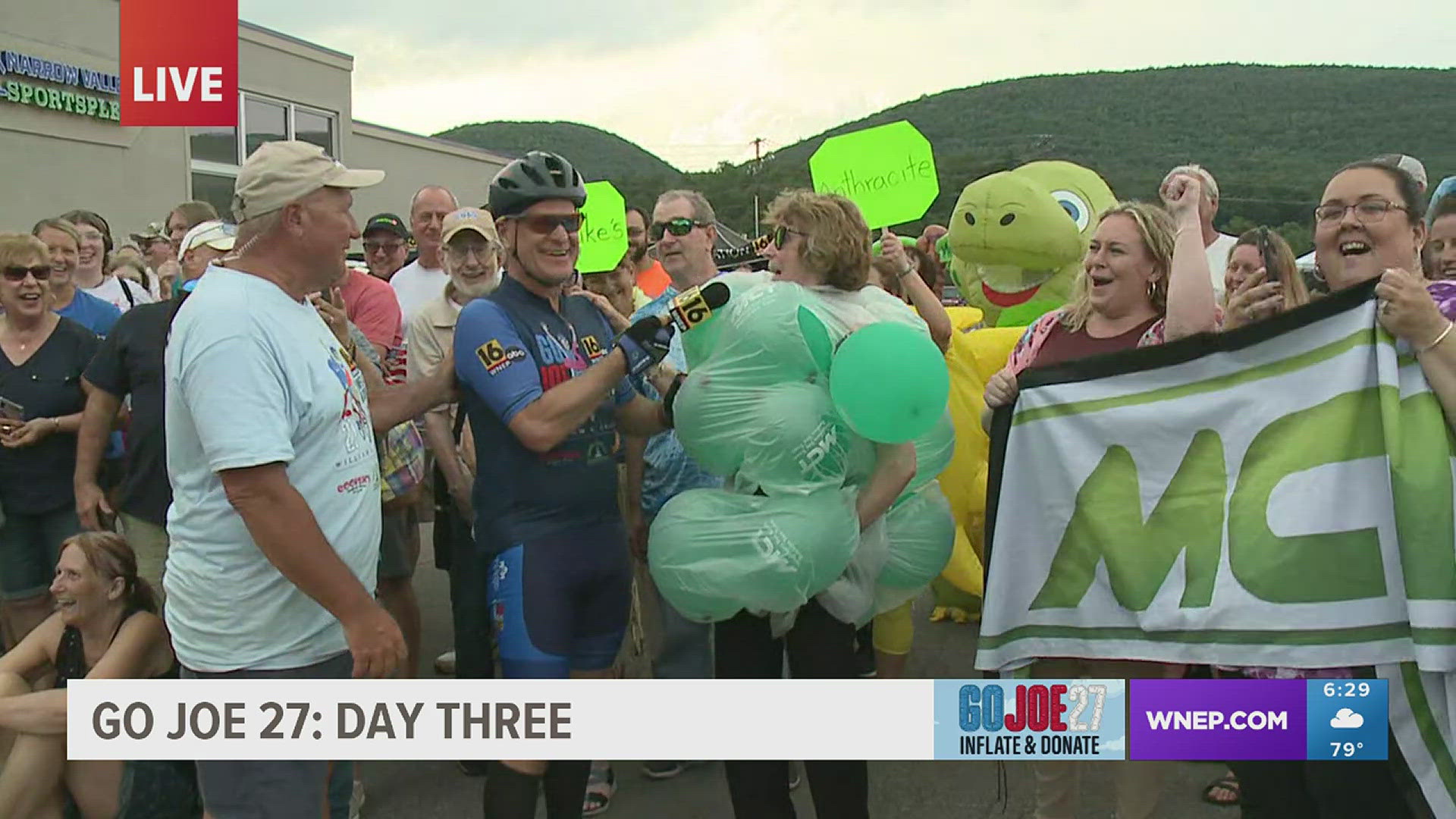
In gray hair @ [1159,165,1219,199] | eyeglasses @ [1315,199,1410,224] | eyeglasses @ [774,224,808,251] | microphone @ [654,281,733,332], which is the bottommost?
microphone @ [654,281,733,332]

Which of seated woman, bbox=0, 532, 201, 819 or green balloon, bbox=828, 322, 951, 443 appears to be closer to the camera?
green balloon, bbox=828, 322, 951, 443

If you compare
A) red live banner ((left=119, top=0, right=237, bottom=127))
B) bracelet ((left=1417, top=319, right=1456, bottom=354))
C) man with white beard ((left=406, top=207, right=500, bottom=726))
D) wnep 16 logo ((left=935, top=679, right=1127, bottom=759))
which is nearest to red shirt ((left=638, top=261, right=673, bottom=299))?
man with white beard ((left=406, top=207, right=500, bottom=726))

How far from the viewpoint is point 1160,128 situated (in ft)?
111

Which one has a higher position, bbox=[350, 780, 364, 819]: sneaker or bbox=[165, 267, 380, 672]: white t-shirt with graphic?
bbox=[165, 267, 380, 672]: white t-shirt with graphic

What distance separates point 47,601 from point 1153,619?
411cm

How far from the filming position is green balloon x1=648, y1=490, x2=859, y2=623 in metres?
2.65

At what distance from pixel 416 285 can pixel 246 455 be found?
3293 mm

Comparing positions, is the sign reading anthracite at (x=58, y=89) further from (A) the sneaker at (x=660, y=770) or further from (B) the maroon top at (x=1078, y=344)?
(B) the maroon top at (x=1078, y=344)

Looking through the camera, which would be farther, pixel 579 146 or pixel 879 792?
pixel 579 146

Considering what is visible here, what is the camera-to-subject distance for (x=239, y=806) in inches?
87.9

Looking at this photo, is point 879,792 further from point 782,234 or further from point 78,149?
point 78,149

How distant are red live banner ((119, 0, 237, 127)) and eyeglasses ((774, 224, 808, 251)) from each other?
1101 centimetres

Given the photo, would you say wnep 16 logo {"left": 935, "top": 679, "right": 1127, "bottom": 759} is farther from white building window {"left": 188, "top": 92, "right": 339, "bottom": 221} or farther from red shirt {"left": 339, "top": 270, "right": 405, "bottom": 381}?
white building window {"left": 188, "top": 92, "right": 339, "bottom": 221}

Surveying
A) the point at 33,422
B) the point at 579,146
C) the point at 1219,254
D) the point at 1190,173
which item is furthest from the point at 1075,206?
the point at 579,146
